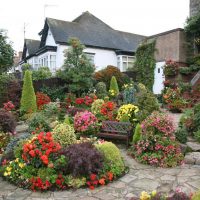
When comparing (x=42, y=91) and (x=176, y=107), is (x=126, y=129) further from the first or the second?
(x=42, y=91)

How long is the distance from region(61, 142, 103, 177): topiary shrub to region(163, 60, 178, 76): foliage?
1228cm

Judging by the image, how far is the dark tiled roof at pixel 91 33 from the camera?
25.7 metres

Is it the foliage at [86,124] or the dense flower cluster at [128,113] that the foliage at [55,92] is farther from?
the foliage at [86,124]

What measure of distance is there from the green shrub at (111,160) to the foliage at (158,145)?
3.09 feet

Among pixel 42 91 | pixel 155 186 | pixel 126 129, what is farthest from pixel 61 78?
pixel 155 186

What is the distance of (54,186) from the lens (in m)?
5.91

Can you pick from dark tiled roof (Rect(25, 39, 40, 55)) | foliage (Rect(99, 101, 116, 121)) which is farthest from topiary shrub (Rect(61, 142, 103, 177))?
dark tiled roof (Rect(25, 39, 40, 55))

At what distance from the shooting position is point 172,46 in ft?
60.3

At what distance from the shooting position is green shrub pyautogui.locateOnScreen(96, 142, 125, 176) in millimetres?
6340

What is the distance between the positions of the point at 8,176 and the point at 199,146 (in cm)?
510

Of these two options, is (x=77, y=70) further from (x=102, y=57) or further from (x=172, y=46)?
(x=102, y=57)

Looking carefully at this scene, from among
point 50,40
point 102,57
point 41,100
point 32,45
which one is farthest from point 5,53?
point 32,45

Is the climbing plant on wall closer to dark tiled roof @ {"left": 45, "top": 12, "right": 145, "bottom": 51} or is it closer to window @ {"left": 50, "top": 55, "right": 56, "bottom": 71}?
dark tiled roof @ {"left": 45, "top": 12, "right": 145, "bottom": 51}

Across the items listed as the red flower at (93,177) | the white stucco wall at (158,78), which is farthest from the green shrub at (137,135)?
the white stucco wall at (158,78)
